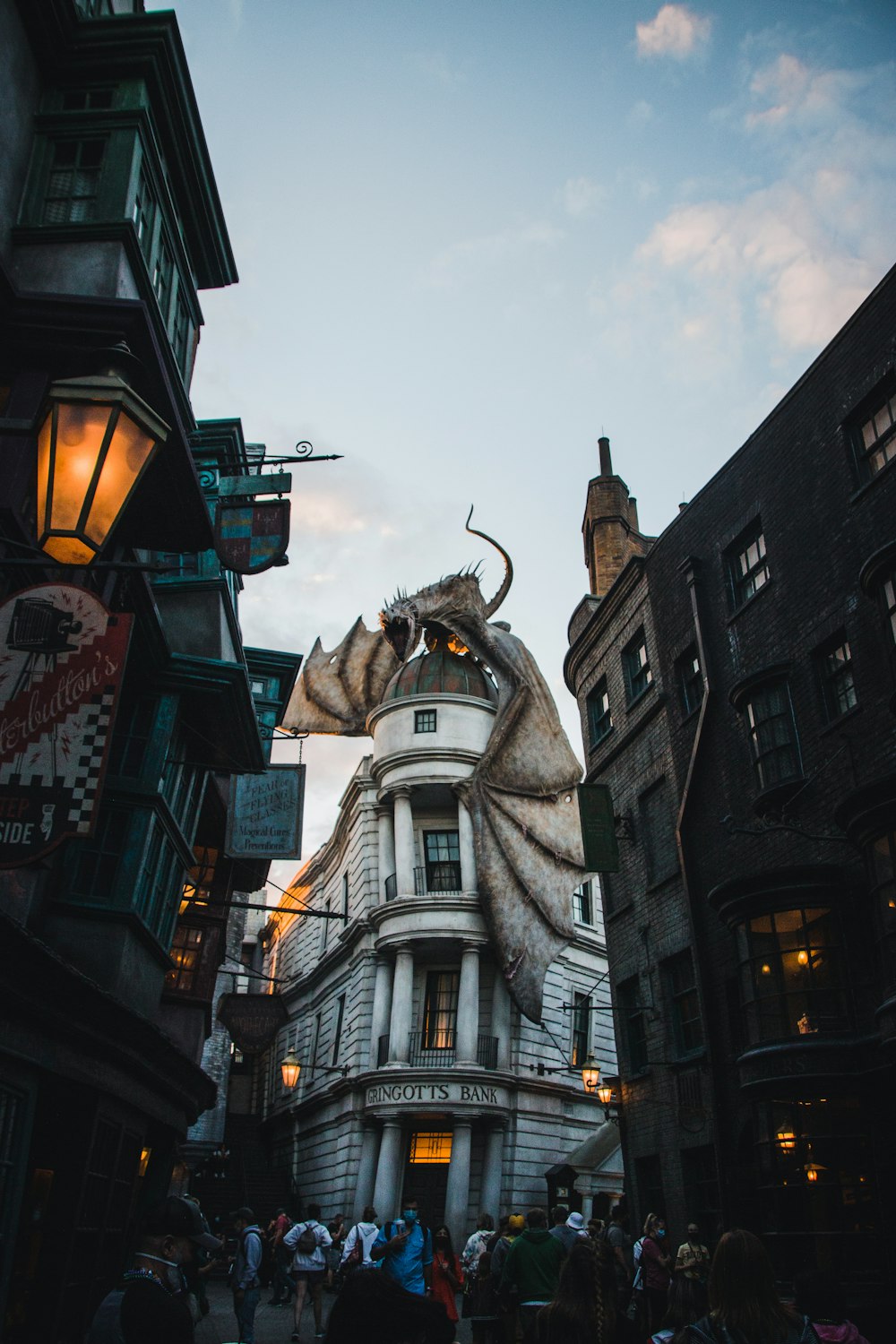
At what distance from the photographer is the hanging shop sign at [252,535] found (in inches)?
614

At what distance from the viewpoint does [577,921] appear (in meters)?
37.2

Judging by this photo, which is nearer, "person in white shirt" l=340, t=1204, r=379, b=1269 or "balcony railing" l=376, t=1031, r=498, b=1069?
"person in white shirt" l=340, t=1204, r=379, b=1269

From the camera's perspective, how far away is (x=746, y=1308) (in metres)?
4.54

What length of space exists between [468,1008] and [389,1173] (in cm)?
523

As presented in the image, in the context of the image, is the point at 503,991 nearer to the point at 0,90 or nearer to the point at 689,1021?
the point at 689,1021

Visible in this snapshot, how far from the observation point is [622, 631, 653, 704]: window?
76.1 ft

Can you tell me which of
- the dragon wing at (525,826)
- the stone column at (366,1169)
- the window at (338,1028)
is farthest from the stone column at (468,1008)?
the window at (338,1028)

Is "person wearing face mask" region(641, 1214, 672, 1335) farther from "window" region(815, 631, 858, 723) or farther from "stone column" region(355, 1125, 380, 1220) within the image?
"stone column" region(355, 1125, 380, 1220)

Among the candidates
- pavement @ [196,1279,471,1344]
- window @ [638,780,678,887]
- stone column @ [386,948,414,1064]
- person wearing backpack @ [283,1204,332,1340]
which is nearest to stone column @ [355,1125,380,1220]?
stone column @ [386,948,414,1064]

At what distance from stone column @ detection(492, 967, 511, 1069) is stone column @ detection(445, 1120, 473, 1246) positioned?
2.37 meters

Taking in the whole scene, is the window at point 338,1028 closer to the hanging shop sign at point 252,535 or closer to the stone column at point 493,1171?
the stone column at point 493,1171

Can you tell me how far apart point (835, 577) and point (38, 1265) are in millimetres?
15089

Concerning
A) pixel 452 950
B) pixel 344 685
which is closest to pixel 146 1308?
pixel 452 950

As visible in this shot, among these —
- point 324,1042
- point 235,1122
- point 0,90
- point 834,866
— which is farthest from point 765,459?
point 235,1122
